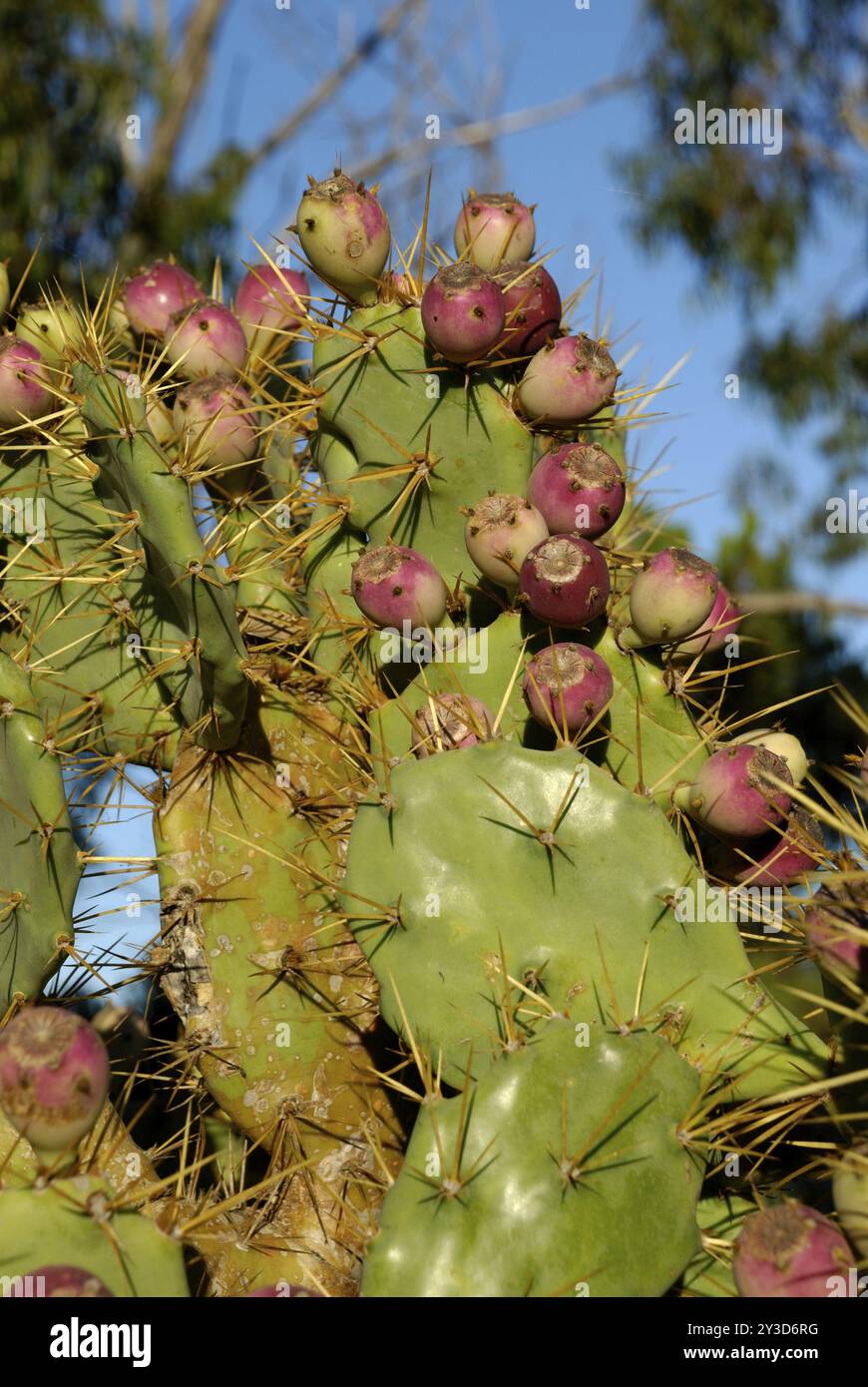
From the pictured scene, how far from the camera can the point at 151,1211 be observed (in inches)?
62.6

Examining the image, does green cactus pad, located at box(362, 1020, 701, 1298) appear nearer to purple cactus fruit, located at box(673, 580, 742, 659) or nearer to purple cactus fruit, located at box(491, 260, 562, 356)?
purple cactus fruit, located at box(673, 580, 742, 659)

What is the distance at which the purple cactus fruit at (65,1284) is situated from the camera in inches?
45.3

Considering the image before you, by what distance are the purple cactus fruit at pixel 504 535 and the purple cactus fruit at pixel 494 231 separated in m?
0.49

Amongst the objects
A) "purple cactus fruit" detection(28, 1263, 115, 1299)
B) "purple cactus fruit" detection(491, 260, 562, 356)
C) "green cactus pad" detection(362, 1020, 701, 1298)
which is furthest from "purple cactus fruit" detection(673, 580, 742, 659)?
"purple cactus fruit" detection(28, 1263, 115, 1299)

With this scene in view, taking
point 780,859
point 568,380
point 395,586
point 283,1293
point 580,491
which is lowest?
point 283,1293

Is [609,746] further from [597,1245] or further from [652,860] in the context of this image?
[597,1245]

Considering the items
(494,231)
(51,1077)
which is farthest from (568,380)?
(51,1077)

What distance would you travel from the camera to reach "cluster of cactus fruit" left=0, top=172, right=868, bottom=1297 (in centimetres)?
131

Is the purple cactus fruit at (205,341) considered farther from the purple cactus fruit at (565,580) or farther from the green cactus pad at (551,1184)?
the green cactus pad at (551,1184)

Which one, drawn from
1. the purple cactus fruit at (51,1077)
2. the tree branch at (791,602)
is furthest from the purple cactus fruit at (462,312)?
the tree branch at (791,602)

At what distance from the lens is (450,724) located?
1646mm

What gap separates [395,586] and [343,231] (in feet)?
1.68

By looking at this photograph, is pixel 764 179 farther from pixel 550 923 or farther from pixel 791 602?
pixel 550 923
